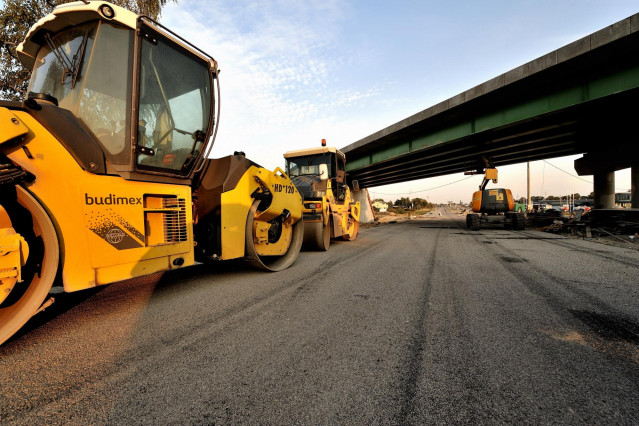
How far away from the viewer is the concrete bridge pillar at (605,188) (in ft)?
54.1

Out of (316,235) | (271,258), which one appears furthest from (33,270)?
(316,235)

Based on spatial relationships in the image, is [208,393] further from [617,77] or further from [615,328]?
[617,77]

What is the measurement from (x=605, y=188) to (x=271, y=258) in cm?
2089

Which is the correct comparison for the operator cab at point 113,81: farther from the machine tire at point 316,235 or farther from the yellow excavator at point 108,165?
the machine tire at point 316,235

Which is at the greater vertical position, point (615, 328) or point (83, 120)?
point (83, 120)

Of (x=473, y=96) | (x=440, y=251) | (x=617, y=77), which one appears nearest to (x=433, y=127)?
(x=473, y=96)

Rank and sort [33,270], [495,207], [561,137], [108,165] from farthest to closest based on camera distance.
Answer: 1. [561,137]
2. [495,207]
3. [108,165]
4. [33,270]

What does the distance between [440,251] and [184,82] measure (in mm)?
6595

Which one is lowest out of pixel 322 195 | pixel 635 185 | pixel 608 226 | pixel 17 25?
pixel 608 226

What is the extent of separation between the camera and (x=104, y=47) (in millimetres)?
2803

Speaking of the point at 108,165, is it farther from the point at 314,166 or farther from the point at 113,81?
the point at 314,166

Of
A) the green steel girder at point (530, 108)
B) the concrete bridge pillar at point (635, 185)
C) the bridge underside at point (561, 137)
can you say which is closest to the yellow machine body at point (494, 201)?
the bridge underside at point (561, 137)

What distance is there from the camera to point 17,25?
25.2ft

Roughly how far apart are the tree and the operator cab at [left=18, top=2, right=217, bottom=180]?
656 cm
